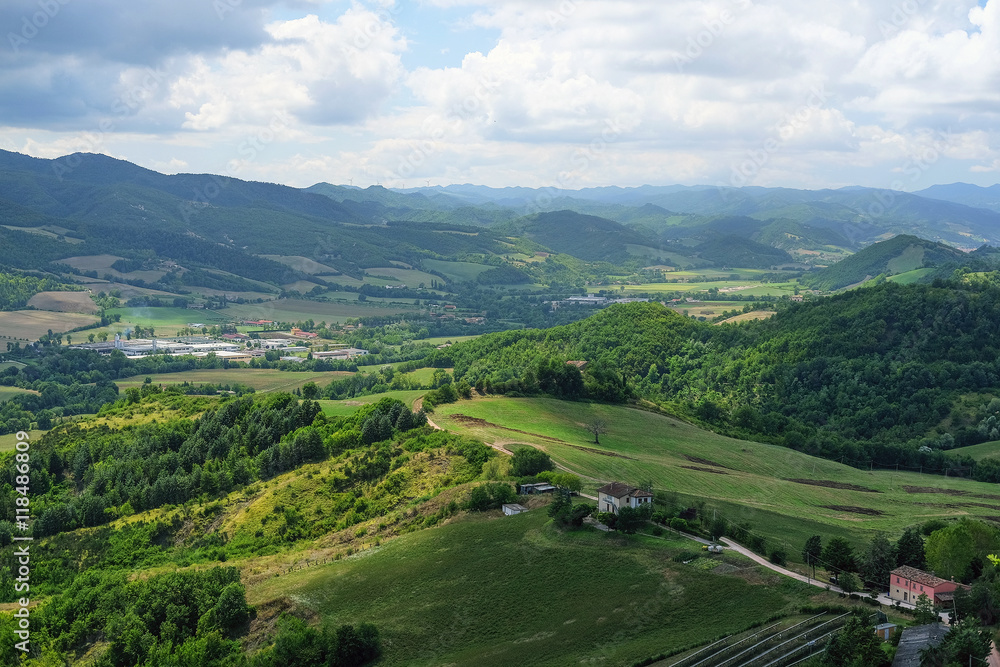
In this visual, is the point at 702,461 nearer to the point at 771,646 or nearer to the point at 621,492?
the point at 621,492

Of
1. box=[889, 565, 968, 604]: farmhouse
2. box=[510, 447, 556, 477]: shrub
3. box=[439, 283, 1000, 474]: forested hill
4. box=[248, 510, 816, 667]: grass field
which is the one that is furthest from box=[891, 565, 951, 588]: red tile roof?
box=[439, 283, 1000, 474]: forested hill

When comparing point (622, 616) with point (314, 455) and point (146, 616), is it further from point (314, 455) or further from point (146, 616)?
point (314, 455)

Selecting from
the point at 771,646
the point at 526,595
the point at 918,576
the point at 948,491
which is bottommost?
the point at 948,491

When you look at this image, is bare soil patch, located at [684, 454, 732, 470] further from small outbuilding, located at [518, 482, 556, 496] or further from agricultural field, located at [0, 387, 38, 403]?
agricultural field, located at [0, 387, 38, 403]

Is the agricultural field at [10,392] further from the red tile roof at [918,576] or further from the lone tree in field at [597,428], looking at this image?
the red tile roof at [918,576]

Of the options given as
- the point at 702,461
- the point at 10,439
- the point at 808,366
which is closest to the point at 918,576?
the point at 702,461

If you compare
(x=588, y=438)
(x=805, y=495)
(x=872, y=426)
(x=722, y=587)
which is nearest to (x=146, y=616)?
(x=722, y=587)
